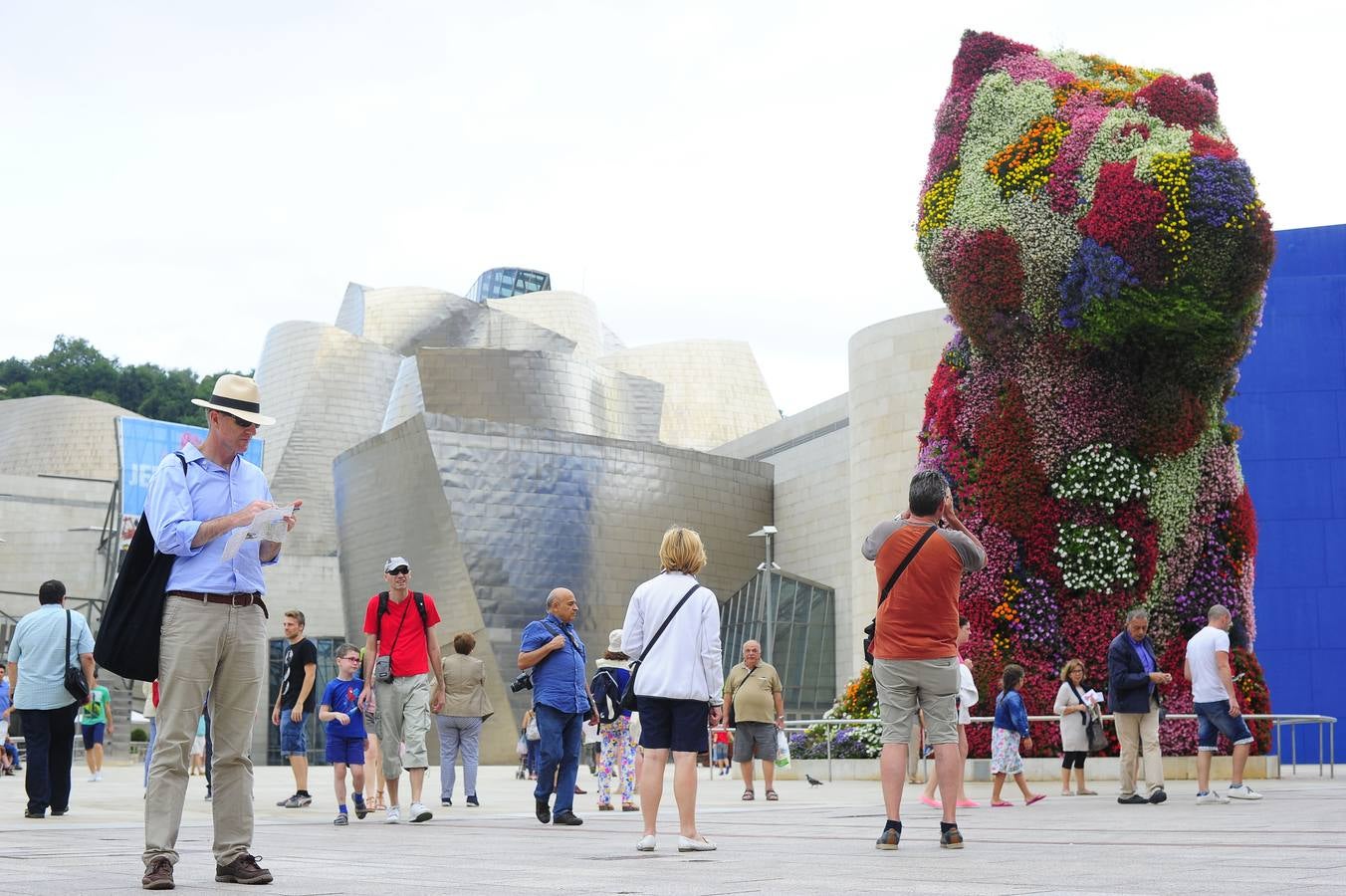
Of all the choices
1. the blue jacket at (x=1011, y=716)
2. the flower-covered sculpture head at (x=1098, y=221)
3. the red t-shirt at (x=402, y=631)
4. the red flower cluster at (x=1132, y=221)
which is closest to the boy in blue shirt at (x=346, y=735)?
the red t-shirt at (x=402, y=631)

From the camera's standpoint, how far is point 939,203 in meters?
18.4

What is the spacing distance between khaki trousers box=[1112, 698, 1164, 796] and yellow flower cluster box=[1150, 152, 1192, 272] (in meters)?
6.41

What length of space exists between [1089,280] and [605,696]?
8.86 m

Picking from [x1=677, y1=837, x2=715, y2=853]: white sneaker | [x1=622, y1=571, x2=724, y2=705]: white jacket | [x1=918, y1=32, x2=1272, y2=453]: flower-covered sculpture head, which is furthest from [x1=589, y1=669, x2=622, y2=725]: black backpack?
[x1=918, y1=32, x2=1272, y2=453]: flower-covered sculpture head

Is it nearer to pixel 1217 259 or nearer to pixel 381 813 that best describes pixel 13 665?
pixel 381 813

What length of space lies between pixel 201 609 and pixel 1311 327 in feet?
87.8

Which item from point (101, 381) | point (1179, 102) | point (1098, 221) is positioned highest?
point (101, 381)

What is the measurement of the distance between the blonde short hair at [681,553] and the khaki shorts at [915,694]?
1008 millimetres

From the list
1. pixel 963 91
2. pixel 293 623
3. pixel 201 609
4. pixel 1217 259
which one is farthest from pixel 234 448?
pixel 963 91

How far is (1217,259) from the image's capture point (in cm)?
1623

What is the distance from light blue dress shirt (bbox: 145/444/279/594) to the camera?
5539 millimetres

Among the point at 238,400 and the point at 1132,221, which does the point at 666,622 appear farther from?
the point at 1132,221

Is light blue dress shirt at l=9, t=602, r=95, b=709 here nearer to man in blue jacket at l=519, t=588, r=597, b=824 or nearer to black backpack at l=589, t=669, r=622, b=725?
man in blue jacket at l=519, t=588, r=597, b=824

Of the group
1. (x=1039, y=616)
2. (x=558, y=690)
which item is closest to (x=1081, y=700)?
(x=1039, y=616)
